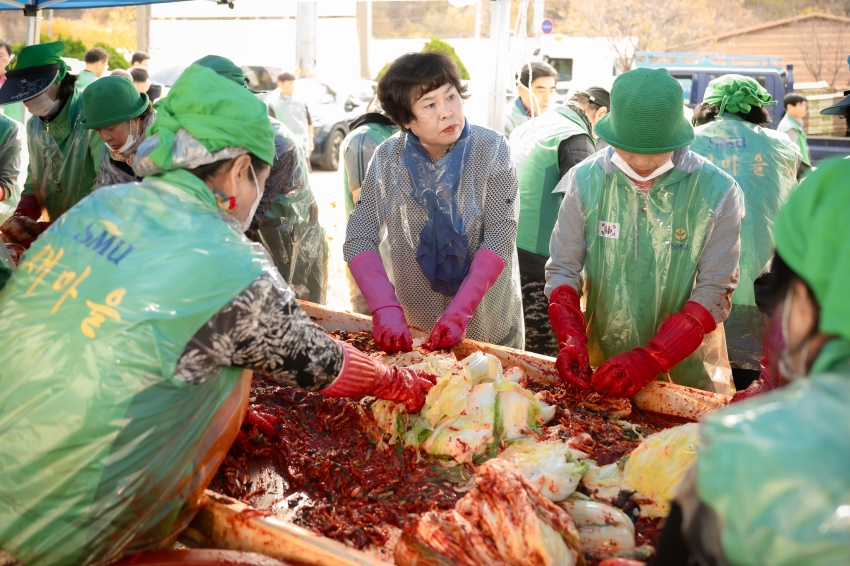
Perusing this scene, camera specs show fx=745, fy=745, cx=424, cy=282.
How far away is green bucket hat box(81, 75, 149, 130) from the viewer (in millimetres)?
3730

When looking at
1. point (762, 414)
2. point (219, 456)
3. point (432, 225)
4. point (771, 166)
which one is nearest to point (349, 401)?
point (219, 456)

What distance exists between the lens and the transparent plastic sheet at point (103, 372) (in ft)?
5.71

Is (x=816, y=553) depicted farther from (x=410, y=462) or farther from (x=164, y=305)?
(x=410, y=462)

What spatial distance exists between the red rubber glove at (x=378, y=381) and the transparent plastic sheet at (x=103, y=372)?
42 cm

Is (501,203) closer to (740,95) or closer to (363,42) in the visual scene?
(740,95)

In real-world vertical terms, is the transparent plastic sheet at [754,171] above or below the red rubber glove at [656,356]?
above

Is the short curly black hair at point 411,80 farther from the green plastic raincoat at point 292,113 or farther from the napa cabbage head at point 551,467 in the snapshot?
the green plastic raincoat at point 292,113

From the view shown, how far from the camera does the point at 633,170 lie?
10.3 ft

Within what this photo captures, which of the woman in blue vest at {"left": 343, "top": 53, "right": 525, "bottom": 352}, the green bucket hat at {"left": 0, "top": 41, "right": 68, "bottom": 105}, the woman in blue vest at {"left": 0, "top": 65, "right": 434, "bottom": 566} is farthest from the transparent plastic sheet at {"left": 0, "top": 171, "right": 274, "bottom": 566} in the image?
the green bucket hat at {"left": 0, "top": 41, "right": 68, "bottom": 105}

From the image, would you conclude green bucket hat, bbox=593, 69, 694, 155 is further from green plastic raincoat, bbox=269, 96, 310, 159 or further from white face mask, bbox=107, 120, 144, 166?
green plastic raincoat, bbox=269, 96, 310, 159

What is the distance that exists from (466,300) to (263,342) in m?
1.38

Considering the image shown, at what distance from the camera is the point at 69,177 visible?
4684 mm

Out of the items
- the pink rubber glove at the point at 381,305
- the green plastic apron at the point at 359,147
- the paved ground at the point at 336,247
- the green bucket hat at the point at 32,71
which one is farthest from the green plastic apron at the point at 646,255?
the green bucket hat at the point at 32,71

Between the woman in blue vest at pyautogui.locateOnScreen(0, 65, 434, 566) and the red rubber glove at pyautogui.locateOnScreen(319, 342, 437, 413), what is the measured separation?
17 centimetres
